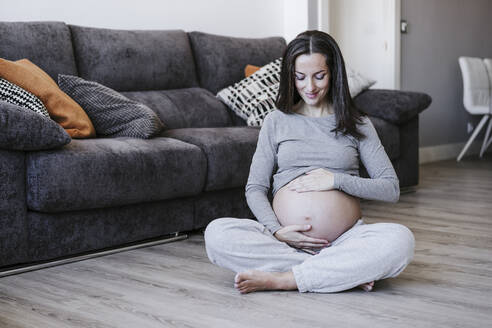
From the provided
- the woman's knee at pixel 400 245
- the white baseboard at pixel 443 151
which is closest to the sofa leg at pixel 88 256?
the woman's knee at pixel 400 245

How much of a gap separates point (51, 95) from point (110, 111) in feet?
0.86

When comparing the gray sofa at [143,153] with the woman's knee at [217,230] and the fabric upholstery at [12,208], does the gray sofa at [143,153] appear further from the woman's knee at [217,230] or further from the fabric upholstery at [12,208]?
the woman's knee at [217,230]

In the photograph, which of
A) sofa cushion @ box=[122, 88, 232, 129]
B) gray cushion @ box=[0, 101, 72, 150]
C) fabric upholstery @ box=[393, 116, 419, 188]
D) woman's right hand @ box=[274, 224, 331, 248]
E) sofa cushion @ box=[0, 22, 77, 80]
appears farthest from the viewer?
fabric upholstery @ box=[393, 116, 419, 188]

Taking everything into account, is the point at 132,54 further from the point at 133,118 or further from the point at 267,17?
the point at 267,17

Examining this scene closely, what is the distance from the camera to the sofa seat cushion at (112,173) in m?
2.17

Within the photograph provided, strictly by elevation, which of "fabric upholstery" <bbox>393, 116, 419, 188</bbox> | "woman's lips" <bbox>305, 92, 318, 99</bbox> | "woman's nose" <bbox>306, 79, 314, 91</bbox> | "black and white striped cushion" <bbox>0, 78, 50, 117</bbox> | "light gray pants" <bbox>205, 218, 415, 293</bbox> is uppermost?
"woman's nose" <bbox>306, 79, 314, 91</bbox>

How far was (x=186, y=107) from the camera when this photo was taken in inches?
134

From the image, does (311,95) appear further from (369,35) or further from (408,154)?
(369,35)

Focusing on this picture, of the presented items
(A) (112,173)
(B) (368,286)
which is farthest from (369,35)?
(B) (368,286)

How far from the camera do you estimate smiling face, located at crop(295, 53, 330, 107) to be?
189 cm

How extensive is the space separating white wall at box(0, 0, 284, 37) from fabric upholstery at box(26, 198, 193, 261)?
4.41 ft

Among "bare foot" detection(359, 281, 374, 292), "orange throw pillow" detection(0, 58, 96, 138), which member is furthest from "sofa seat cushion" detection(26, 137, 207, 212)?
"bare foot" detection(359, 281, 374, 292)

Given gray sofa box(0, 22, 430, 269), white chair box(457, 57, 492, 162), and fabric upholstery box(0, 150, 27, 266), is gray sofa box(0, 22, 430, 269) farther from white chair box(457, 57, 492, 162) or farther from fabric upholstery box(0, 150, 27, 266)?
white chair box(457, 57, 492, 162)

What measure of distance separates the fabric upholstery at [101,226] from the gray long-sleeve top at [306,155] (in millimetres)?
685
